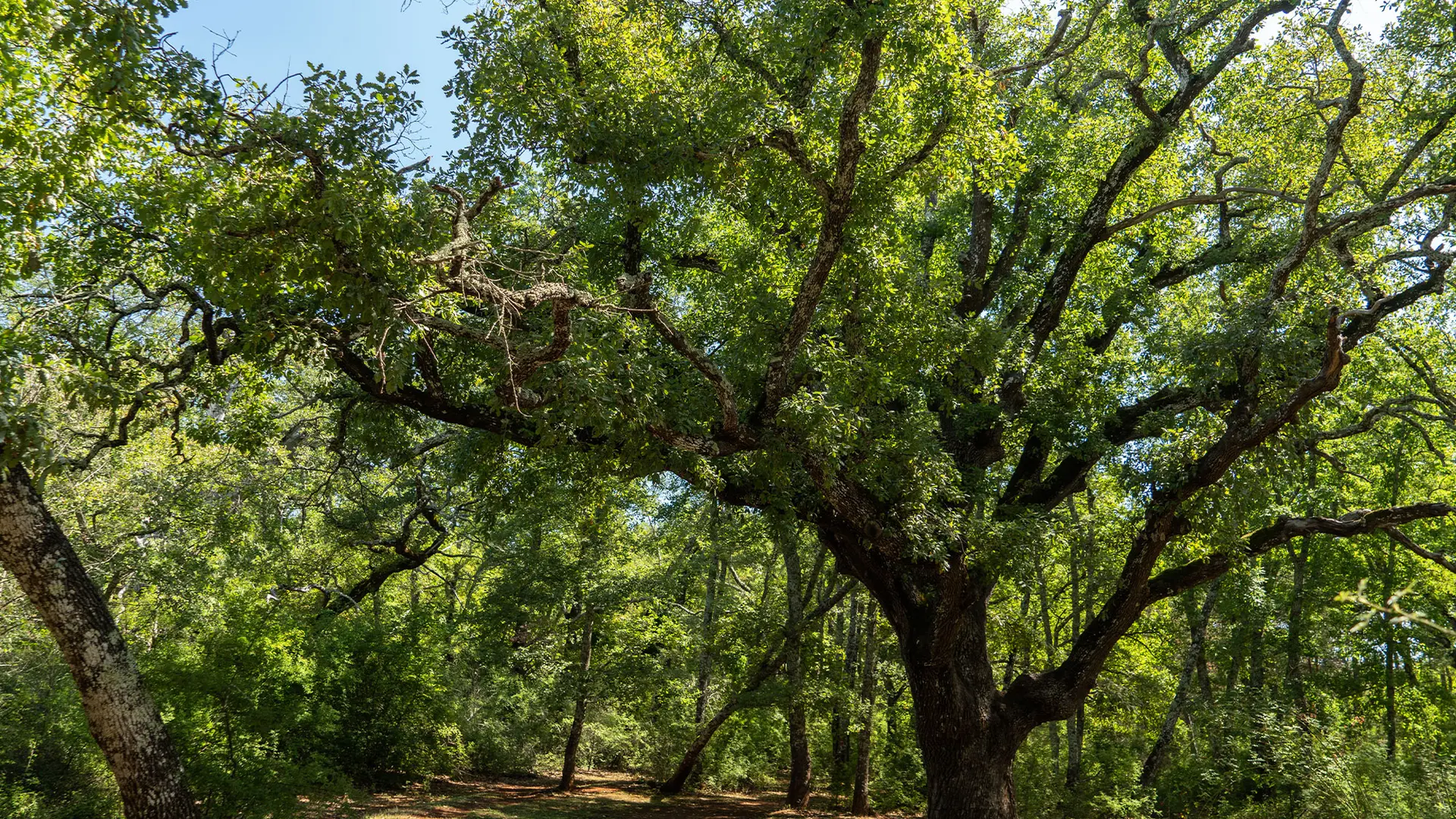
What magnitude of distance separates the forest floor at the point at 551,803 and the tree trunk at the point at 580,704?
0.99 feet

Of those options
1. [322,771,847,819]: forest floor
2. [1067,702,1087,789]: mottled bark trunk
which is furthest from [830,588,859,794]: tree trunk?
[1067,702,1087,789]: mottled bark trunk

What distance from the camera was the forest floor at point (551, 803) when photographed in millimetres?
11578

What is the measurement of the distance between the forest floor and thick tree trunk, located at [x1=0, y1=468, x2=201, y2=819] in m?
3.77

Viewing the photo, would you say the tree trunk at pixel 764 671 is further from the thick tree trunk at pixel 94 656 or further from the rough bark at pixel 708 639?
the thick tree trunk at pixel 94 656

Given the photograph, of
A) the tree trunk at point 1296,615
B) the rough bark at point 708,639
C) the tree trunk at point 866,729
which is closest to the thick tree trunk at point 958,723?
the tree trunk at point 866,729

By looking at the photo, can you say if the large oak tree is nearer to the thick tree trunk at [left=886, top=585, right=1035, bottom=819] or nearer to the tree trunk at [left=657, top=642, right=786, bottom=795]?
the thick tree trunk at [left=886, top=585, right=1035, bottom=819]

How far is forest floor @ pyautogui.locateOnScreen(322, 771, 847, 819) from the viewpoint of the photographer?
11578mm

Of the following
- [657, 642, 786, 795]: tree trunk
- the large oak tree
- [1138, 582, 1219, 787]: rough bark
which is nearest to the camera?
the large oak tree

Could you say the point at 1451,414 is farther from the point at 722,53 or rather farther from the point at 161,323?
the point at 161,323

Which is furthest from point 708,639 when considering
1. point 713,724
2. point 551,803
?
point 551,803

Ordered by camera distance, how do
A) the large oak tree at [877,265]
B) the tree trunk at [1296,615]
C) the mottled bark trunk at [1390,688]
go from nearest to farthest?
the large oak tree at [877,265] < the tree trunk at [1296,615] < the mottled bark trunk at [1390,688]

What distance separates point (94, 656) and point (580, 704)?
32.4 feet

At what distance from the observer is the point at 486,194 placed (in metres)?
5.96

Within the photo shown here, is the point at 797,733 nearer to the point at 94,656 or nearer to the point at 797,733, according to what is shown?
the point at 797,733
